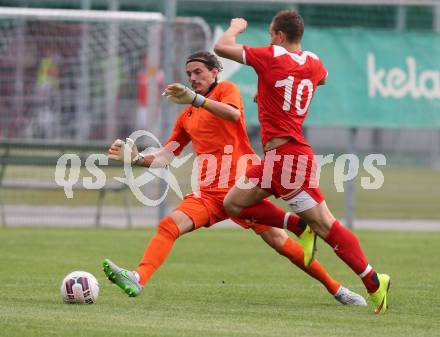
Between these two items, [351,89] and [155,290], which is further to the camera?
[351,89]

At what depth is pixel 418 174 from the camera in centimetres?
2511

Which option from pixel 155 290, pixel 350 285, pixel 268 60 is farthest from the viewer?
pixel 350 285

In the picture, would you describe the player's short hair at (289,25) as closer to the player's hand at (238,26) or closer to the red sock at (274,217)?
the player's hand at (238,26)

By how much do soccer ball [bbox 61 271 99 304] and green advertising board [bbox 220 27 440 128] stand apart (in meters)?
9.37

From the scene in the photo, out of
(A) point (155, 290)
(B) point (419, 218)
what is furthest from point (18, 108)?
(A) point (155, 290)

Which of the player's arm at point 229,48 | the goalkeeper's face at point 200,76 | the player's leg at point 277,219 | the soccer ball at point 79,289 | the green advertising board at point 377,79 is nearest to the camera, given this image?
the player's arm at point 229,48

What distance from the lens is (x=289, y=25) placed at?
8.95 m

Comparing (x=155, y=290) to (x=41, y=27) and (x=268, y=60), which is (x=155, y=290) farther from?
(x=41, y=27)

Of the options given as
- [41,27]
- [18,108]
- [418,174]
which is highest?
[41,27]

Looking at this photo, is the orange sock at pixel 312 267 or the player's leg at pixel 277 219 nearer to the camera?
the player's leg at pixel 277 219

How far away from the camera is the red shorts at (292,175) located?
9.03 meters

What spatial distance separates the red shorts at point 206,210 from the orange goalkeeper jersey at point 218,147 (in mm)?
91

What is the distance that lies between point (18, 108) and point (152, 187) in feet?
7.99

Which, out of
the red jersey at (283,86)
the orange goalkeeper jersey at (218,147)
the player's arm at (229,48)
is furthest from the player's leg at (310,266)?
the player's arm at (229,48)
